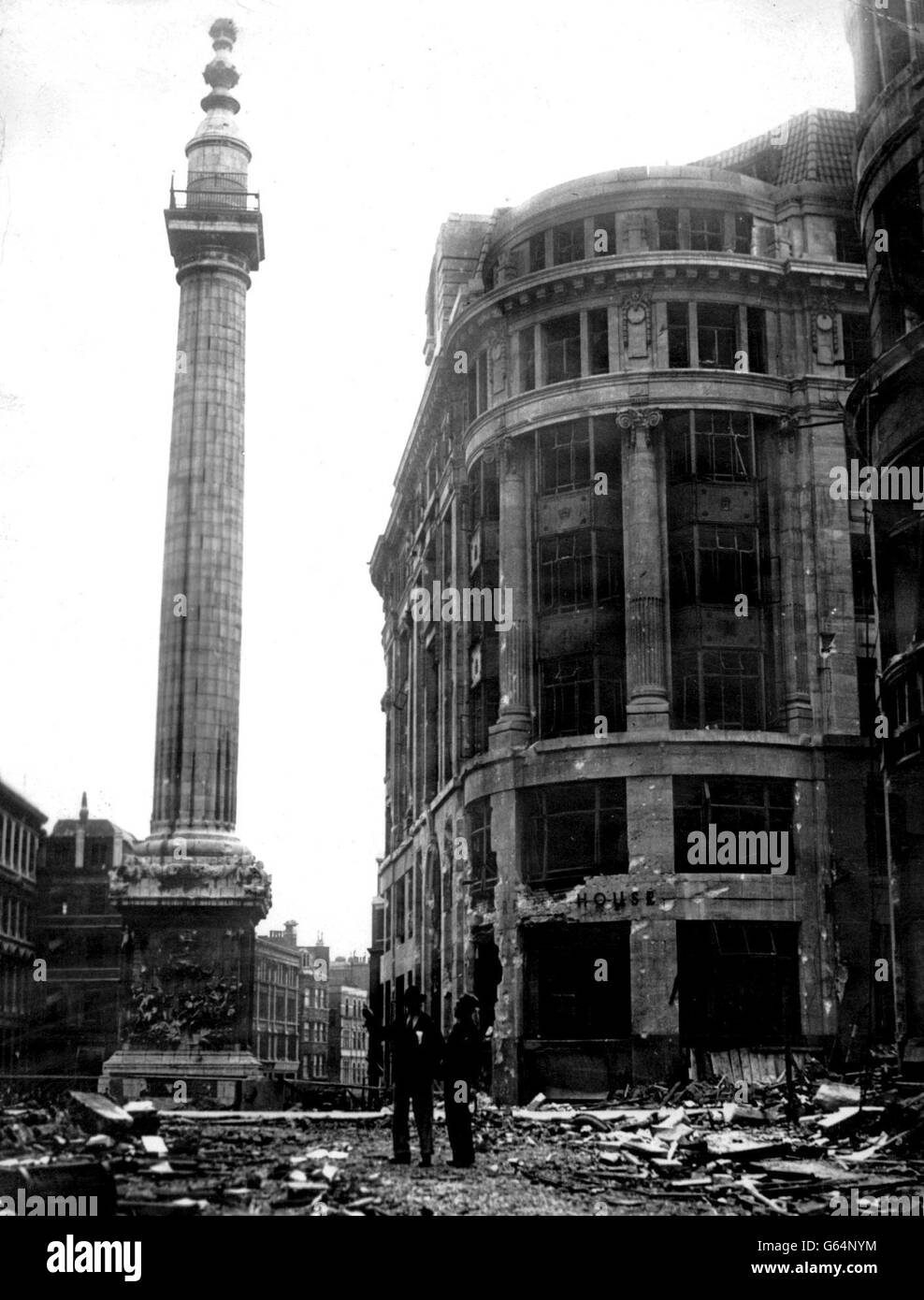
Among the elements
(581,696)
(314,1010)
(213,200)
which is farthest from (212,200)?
(314,1010)

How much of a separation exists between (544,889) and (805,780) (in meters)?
7.95

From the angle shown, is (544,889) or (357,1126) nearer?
(357,1126)

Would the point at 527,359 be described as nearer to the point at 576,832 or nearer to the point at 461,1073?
the point at 576,832

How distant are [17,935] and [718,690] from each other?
86.1 feet

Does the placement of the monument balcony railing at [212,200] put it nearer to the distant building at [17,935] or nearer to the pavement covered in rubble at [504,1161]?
the distant building at [17,935]

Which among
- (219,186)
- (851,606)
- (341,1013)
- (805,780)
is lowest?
(341,1013)

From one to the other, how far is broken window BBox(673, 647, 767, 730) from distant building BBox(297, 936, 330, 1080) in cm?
6102

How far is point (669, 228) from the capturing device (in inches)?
1807

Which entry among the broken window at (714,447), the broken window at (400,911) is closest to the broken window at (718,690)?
the broken window at (714,447)

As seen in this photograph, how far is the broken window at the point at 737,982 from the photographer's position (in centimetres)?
4075
